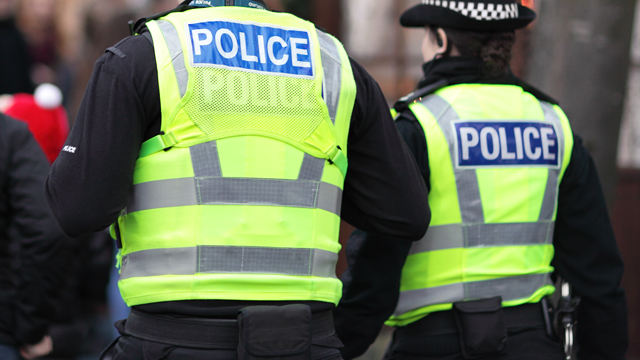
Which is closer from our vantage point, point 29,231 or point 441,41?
point 441,41

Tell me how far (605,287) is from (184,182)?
171 centimetres

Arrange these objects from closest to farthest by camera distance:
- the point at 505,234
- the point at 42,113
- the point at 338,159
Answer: the point at 338,159 < the point at 505,234 < the point at 42,113

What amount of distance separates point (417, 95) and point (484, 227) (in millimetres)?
533

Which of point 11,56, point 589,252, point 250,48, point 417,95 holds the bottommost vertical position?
point 11,56

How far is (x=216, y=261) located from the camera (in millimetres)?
1935

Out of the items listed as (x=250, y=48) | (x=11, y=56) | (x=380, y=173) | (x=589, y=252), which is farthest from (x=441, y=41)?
(x=11, y=56)

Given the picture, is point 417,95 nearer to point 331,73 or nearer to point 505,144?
point 505,144

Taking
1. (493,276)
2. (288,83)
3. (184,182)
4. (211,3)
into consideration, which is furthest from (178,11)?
(493,276)

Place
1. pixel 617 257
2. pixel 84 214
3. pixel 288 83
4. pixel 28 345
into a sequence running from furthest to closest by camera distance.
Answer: pixel 28 345 → pixel 617 257 → pixel 288 83 → pixel 84 214

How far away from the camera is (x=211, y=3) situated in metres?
2.14

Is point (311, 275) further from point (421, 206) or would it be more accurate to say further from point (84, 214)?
point (84, 214)

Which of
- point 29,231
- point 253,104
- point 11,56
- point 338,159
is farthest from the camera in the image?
point 11,56

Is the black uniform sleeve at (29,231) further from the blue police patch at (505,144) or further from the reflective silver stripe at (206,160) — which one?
the blue police patch at (505,144)

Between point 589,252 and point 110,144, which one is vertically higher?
point 110,144
